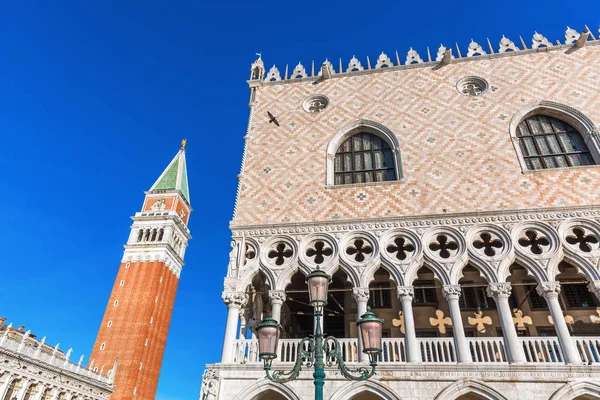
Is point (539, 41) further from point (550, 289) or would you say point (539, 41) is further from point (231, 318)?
point (231, 318)

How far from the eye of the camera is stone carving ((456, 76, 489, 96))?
520 inches

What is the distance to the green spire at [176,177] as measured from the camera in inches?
1961

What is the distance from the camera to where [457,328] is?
29.6 feet

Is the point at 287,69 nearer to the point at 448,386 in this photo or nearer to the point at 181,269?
the point at 448,386

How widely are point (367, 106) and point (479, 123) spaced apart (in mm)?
3624

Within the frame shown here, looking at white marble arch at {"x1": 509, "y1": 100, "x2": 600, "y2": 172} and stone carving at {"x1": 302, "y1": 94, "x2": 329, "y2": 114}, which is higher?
stone carving at {"x1": 302, "y1": 94, "x2": 329, "y2": 114}

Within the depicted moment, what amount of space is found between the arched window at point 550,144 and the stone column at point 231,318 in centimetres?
904

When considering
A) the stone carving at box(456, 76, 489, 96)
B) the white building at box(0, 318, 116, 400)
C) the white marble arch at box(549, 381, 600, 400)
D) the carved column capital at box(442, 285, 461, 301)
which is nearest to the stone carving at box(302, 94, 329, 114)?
the stone carving at box(456, 76, 489, 96)

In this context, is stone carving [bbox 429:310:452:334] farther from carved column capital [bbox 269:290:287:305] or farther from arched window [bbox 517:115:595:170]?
arched window [bbox 517:115:595:170]

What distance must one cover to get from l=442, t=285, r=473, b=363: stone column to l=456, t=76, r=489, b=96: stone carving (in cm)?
699

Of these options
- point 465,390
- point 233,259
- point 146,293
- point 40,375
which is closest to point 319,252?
point 233,259

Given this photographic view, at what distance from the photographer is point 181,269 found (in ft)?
162

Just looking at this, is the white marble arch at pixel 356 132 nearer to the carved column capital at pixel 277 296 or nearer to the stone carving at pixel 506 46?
the carved column capital at pixel 277 296

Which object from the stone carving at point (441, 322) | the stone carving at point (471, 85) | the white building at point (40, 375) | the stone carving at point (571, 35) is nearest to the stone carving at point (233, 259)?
the stone carving at point (441, 322)
